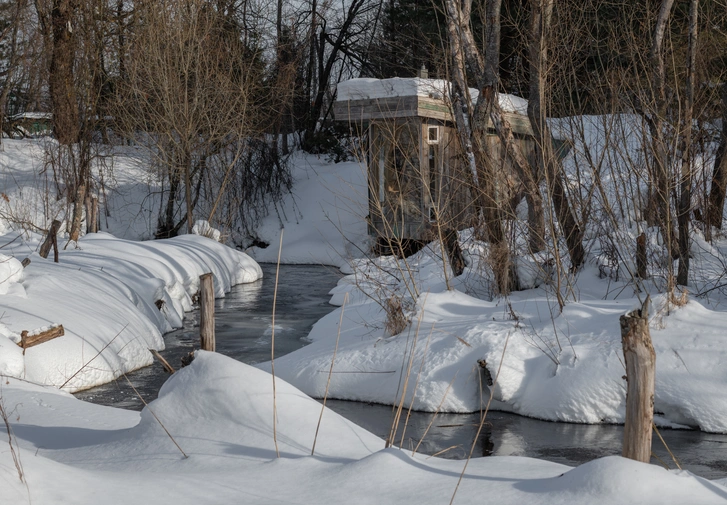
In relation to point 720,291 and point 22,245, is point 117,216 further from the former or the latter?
point 720,291

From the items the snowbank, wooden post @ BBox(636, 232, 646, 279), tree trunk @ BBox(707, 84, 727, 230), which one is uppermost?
tree trunk @ BBox(707, 84, 727, 230)

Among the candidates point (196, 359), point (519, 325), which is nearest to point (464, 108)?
point (519, 325)

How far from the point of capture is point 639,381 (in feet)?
13.5

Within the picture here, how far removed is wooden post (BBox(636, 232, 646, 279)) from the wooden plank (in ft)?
21.1

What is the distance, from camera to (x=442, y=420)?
747 centimetres

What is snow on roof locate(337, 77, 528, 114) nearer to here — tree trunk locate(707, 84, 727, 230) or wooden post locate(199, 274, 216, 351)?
tree trunk locate(707, 84, 727, 230)

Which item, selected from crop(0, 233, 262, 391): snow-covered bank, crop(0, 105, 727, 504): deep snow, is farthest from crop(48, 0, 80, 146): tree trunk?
crop(0, 233, 262, 391): snow-covered bank

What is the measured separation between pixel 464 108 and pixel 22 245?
764 cm

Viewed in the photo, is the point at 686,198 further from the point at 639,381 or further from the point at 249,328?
the point at 639,381

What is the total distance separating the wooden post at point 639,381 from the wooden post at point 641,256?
559 cm

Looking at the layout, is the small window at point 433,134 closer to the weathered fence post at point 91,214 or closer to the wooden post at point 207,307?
the weathered fence post at point 91,214

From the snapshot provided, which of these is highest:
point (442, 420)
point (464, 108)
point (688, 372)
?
point (464, 108)

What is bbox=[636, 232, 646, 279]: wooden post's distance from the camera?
9570mm

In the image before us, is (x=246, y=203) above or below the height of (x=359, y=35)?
below
